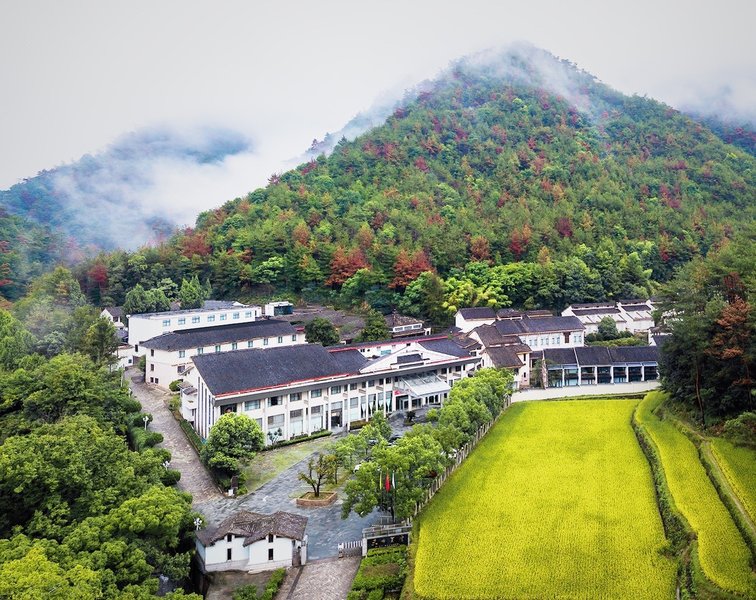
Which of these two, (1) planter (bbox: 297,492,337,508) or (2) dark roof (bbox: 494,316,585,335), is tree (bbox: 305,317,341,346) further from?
(1) planter (bbox: 297,492,337,508)

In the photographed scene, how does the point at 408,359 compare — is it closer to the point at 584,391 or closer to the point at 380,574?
the point at 584,391

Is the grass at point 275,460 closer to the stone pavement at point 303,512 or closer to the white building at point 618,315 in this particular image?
the stone pavement at point 303,512

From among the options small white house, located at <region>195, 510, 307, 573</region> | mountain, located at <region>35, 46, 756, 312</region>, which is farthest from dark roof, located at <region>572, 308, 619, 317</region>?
small white house, located at <region>195, 510, 307, 573</region>

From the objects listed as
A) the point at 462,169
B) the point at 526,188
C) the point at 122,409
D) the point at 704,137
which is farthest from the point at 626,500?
the point at 704,137

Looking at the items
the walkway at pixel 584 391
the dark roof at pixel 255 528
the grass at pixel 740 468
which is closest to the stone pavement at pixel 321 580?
the dark roof at pixel 255 528

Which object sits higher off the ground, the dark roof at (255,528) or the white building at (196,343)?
the white building at (196,343)

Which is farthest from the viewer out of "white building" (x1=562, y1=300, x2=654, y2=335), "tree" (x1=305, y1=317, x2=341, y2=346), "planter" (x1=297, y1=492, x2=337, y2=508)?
"white building" (x1=562, y1=300, x2=654, y2=335)

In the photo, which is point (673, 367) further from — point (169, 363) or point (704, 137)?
point (704, 137)
